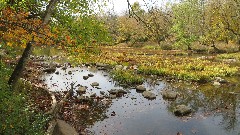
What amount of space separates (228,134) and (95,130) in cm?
643

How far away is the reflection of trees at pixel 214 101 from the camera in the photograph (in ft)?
47.7

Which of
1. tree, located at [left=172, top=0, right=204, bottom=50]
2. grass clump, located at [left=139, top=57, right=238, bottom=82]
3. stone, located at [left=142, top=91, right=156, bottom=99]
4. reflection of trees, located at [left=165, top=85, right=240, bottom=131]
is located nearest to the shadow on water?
reflection of trees, located at [left=165, top=85, right=240, bottom=131]

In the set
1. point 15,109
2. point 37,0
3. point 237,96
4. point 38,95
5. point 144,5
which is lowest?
point 237,96

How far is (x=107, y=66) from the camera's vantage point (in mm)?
31078

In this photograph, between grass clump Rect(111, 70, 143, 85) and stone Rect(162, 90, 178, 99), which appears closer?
stone Rect(162, 90, 178, 99)

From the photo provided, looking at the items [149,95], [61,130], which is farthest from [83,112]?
[149,95]

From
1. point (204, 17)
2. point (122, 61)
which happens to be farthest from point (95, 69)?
point (204, 17)

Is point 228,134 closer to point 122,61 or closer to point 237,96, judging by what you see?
point 237,96

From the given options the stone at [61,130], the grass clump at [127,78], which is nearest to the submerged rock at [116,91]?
the grass clump at [127,78]

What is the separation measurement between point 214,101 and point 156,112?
4.72 metres

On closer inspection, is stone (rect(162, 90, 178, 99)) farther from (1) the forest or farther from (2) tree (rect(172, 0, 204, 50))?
(2) tree (rect(172, 0, 204, 50))

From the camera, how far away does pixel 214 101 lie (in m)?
17.5

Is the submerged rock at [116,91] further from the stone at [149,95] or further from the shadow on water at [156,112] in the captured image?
the stone at [149,95]

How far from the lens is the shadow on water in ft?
42.1
